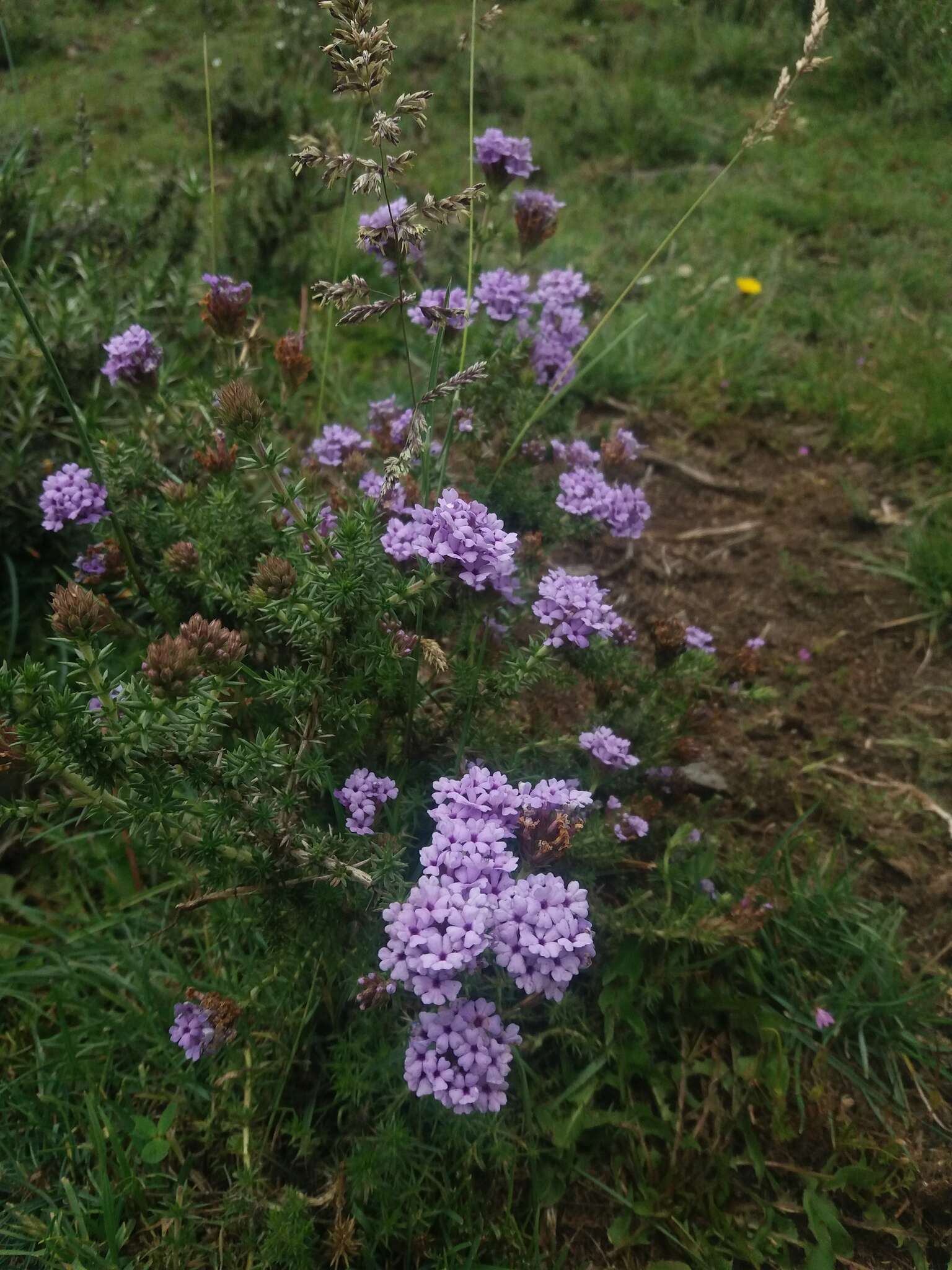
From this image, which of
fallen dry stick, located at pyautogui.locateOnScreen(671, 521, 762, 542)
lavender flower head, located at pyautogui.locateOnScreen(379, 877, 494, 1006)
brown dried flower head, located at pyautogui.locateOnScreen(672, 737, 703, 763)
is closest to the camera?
lavender flower head, located at pyautogui.locateOnScreen(379, 877, 494, 1006)

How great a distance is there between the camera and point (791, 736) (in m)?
2.54

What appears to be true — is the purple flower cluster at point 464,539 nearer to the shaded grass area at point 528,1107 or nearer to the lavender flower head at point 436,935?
the lavender flower head at point 436,935

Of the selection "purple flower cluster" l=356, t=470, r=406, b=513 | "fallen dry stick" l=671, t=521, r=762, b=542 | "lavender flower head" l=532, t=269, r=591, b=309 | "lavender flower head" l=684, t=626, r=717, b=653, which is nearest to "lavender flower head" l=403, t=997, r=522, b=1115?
"purple flower cluster" l=356, t=470, r=406, b=513

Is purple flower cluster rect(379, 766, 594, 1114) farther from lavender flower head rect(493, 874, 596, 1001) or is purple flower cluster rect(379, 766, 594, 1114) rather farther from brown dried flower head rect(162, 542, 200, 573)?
brown dried flower head rect(162, 542, 200, 573)

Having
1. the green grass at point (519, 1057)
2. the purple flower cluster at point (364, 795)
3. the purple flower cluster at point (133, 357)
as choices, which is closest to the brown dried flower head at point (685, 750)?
the green grass at point (519, 1057)

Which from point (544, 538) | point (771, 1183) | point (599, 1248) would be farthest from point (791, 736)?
point (599, 1248)

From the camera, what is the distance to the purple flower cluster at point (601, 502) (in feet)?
6.39

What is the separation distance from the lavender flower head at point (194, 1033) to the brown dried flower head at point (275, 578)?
0.74 metres

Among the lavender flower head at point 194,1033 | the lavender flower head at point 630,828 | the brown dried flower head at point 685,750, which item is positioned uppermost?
the lavender flower head at point 630,828

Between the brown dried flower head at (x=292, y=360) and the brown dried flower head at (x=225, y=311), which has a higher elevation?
the brown dried flower head at (x=225, y=311)

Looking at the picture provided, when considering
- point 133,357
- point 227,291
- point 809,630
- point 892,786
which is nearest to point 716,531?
point 809,630

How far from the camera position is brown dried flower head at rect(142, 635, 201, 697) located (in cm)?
137

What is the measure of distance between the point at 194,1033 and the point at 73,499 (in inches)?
39.8

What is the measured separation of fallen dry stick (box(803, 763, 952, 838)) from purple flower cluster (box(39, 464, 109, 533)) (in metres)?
1.81
